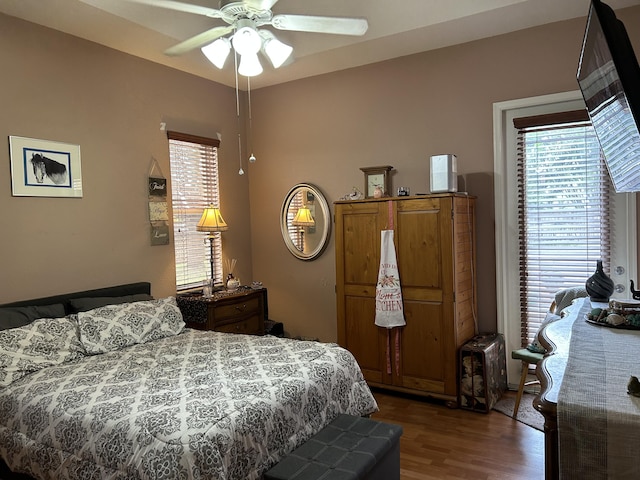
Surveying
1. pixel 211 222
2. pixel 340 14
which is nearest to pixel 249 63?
pixel 340 14

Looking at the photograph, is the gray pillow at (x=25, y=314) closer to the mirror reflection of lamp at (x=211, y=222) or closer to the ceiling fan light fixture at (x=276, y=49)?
the mirror reflection of lamp at (x=211, y=222)

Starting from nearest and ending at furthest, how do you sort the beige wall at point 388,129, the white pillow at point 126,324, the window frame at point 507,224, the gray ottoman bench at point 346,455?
the gray ottoman bench at point 346,455
the white pillow at point 126,324
the beige wall at point 388,129
the window frame at point 507,224

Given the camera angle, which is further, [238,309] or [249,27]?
[238,309]

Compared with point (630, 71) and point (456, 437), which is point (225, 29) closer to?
point (630, 71)

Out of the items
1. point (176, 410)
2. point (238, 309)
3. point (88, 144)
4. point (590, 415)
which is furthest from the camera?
point (238, 309)

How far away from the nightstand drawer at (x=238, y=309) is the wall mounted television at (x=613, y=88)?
3.16 m

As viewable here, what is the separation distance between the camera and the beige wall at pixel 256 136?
3365 millimetres

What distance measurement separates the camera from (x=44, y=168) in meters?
3.40

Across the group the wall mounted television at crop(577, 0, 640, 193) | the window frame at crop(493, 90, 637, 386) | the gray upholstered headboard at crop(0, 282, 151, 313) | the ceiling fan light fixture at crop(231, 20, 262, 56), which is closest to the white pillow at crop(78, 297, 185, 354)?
the gray upholstered headboard at crop(0, 282, 151, 313)

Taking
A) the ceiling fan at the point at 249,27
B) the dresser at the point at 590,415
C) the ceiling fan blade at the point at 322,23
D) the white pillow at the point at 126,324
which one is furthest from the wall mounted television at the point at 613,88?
the white pillow at the point at 126,324

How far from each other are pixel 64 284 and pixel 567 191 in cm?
387

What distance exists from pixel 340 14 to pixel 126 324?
9.14 feet

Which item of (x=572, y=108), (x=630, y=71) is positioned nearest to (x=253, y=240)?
(x=572, y=108)

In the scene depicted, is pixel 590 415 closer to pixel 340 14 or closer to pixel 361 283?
pixel 361 283
